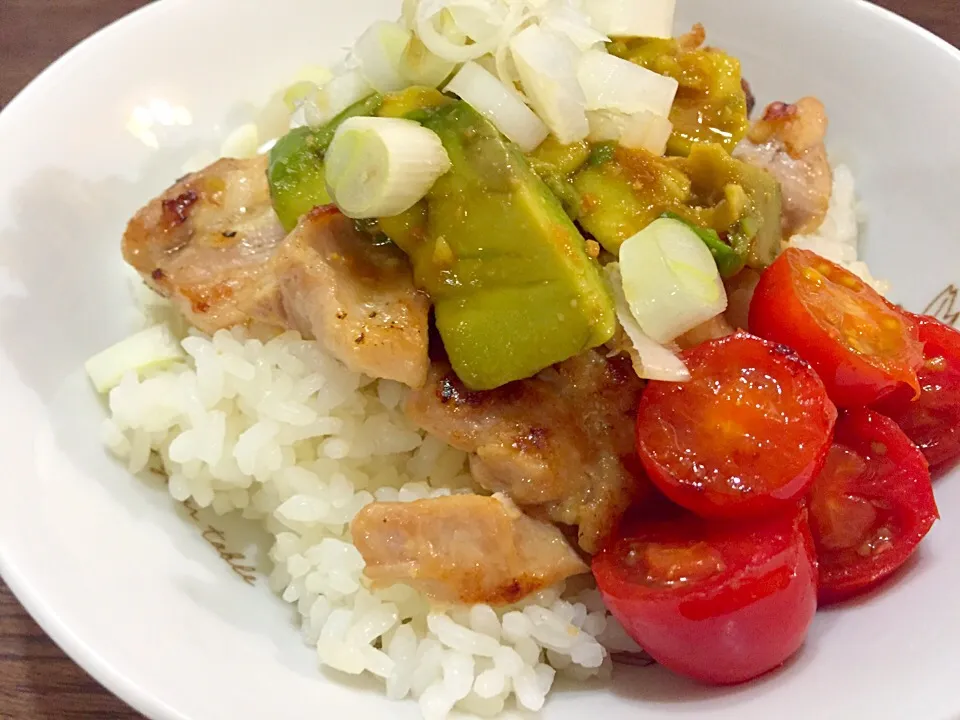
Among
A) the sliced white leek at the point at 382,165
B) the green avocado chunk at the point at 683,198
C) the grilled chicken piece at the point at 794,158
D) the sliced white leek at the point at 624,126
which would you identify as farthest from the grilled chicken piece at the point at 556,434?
the grilled chicken piece at the point at 794,158

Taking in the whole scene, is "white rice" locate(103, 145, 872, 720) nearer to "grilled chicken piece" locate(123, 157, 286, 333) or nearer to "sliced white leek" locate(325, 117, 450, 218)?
"grilled chicken piece" locate(123, 157, 286, 333)

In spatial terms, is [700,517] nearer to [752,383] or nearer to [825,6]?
[752,383]

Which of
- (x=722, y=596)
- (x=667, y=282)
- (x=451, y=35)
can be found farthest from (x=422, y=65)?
(x=722, y=596)

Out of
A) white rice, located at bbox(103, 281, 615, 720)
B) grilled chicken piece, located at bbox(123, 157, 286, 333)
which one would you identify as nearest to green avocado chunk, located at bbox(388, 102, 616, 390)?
white rice, located at bbox(103, 281, 615, 720)

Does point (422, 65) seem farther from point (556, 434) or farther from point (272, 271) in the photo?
point (556, 434)

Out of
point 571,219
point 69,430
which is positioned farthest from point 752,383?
point 69,430

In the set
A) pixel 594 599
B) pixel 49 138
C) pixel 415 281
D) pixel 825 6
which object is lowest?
pixel 594 599

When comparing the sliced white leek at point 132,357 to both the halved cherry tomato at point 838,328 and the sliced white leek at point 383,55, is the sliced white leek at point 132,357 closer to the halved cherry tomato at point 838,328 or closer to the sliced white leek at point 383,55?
the sliced white leek at point 383,55
